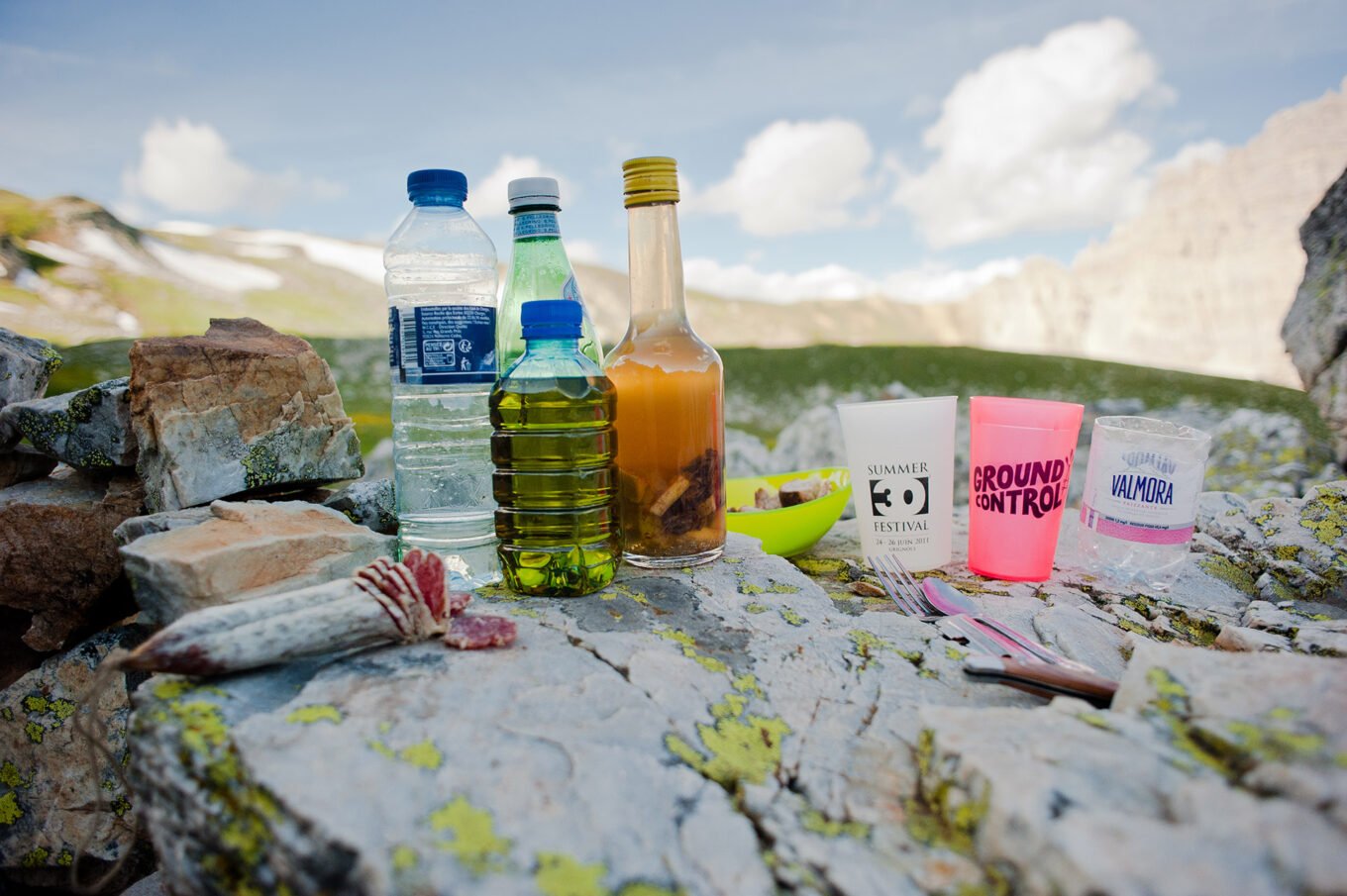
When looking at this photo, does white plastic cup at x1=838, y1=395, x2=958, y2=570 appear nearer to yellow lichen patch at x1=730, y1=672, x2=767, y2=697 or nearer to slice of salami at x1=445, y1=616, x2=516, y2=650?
yellow lichen patch at x1=730, y1=672, x2=767, y2=697

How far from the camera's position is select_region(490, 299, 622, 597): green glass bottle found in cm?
309

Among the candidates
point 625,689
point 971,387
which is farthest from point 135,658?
point 971,387

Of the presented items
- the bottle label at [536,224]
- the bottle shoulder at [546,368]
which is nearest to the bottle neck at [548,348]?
the bottle shoulder at [546,368]

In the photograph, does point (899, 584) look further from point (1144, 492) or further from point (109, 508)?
point (109, 508)

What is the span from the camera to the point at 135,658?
207 centimetres

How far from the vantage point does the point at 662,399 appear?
3.32m

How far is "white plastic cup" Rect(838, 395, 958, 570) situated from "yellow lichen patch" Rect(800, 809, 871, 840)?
6.58ft

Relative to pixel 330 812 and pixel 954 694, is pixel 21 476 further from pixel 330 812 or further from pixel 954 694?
pixel 954 694

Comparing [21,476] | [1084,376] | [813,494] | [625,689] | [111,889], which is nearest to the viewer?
[625,689]

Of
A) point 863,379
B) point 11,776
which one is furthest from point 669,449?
point 863,379

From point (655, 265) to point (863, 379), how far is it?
127 feet

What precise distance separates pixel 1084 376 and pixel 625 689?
39758 mm

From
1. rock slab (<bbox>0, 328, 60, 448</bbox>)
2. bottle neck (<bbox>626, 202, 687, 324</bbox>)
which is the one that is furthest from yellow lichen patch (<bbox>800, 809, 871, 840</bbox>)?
rock slab (<bbox>0, 328, 60, 448</bbox>)

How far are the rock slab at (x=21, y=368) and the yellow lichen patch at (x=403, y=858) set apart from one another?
354cm
